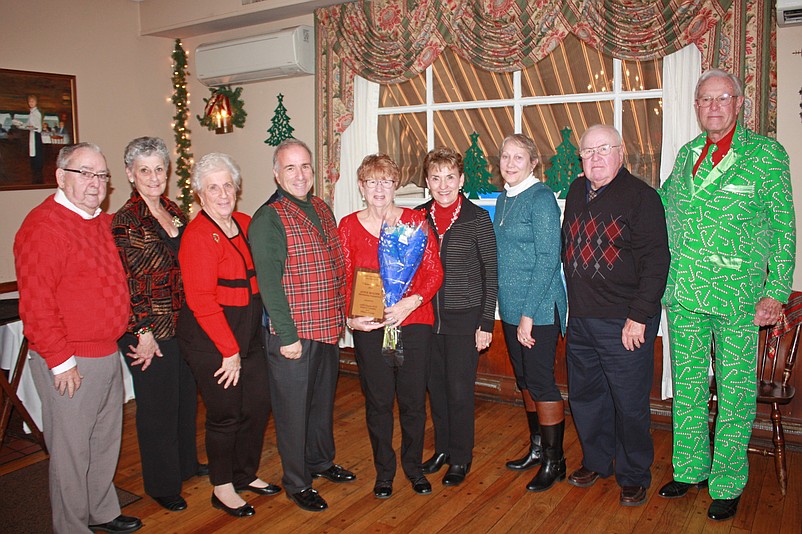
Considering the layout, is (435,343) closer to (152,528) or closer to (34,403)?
(152,528)

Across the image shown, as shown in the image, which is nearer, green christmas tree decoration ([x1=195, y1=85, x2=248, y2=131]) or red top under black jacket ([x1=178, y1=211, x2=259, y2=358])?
red top under black jacket ([x1=178, y1=211, x2=259, y2=358])

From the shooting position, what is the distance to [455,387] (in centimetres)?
302

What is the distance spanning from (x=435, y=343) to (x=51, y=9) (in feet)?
13.1

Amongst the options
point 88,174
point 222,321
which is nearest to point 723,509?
point 222,321

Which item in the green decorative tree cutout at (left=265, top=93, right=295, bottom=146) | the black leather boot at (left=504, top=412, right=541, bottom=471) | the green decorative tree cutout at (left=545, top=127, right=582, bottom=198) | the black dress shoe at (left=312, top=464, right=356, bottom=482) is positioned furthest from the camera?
the green decorative tree cutout at (left=265, top=93, right=295, bottom=146)

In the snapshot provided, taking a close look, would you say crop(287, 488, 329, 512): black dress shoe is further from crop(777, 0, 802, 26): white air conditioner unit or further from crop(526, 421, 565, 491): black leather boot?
crop(777, 0, 802, 26): white air conditioner unit

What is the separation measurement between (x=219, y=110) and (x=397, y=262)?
10.1 feet

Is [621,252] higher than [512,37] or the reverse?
the reverse

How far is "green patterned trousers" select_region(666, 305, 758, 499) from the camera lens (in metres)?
2.75

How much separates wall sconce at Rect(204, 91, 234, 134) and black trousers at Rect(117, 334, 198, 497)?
272 cm

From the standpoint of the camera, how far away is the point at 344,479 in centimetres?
323

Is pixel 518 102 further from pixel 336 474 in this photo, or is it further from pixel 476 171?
pixel 336 474

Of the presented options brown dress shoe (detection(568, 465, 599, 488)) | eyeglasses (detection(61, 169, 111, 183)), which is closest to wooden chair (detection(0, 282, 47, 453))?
eyeglasses (detection(61, 169, 111, 183))

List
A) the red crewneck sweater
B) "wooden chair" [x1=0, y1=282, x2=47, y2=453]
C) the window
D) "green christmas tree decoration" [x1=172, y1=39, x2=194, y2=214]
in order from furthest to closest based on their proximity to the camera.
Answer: "green christmas tree decoration" [x1=172, y1=39, x2=194, y2=214] < the window < "wooden chair" [x1=0, y1=282, x2=47, y2=453] < the red crewneck sweater
